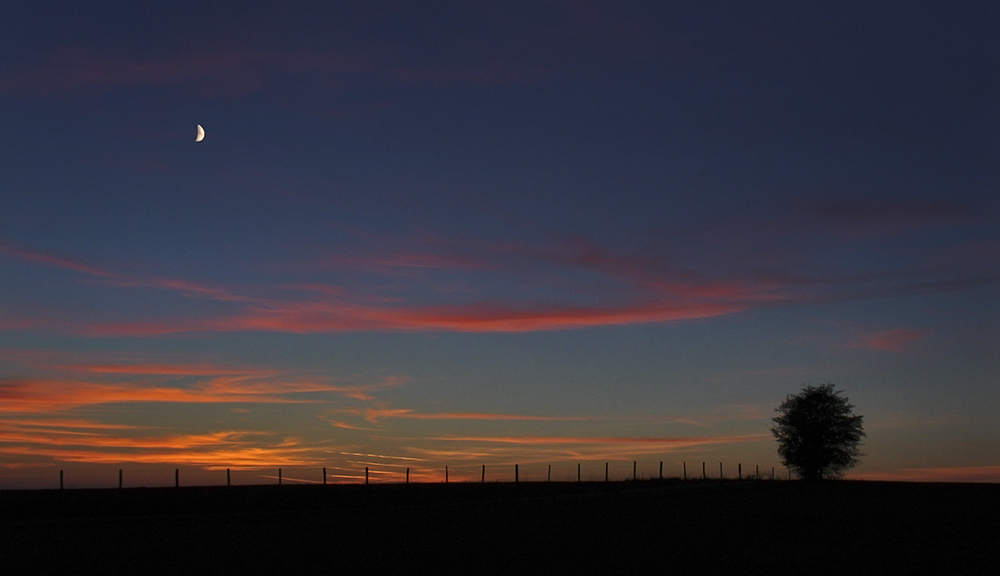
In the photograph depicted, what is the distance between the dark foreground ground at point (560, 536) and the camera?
21656 millimetres

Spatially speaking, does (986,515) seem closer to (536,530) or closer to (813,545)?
(813,545)

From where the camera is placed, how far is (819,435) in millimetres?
55781

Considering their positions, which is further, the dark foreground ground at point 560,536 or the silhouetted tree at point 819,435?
the silhouetted tree at point 819,435

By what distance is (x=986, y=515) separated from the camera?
29.4 metres

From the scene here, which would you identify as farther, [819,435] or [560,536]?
[819,435]

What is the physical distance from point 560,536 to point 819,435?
33958mm

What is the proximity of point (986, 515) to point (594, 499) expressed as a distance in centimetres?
1849

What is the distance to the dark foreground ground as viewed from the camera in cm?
2166

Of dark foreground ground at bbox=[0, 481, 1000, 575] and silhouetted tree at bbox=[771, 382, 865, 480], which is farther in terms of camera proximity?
silhouetted tree at bbox=[771, 382, 865, 480]

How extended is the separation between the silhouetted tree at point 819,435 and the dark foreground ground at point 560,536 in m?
8.91

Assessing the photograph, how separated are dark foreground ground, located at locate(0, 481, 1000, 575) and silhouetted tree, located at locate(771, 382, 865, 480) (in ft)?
29.2

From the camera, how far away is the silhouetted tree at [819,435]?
2186 inches

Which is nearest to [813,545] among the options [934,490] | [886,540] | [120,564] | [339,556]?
[886,540]

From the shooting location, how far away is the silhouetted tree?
5553 centimetres
